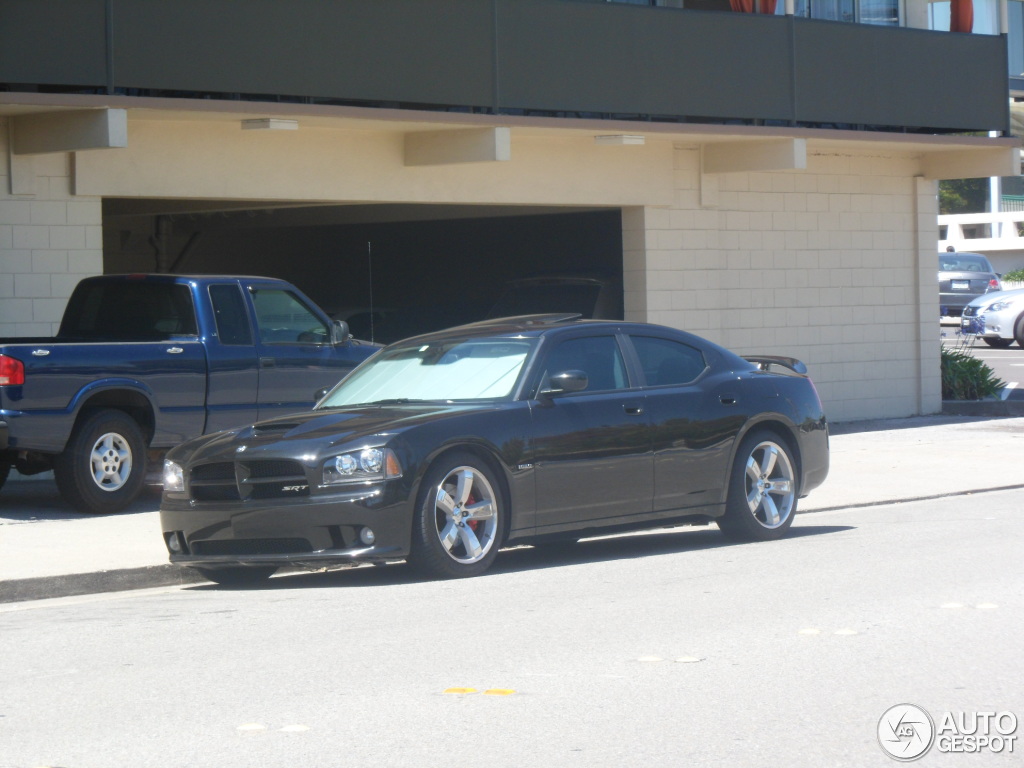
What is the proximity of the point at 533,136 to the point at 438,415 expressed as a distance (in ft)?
27.3

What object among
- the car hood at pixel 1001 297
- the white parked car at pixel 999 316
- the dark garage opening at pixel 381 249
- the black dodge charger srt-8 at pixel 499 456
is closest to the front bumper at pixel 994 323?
the white parked car at pixel 999 316

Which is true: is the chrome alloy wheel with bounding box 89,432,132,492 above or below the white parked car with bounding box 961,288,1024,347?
below

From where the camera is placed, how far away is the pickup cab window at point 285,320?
43.9 feet

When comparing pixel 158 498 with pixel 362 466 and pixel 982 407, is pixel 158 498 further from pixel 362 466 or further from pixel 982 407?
pixel 982 407

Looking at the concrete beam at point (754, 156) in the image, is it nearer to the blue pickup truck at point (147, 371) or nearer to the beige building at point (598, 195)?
the beige building at point (598, 195)

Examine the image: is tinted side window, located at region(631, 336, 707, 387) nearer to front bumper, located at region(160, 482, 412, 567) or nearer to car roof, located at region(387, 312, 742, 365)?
car roof, located at region(387, 312, 742, 365)

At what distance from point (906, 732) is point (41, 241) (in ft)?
35.0

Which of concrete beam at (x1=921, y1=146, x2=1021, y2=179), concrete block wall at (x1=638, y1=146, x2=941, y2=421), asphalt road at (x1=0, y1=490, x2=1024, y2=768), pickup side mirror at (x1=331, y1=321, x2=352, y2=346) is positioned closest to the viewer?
asphalt road at (x1=0, y1=490, x2=1024, y2=768)

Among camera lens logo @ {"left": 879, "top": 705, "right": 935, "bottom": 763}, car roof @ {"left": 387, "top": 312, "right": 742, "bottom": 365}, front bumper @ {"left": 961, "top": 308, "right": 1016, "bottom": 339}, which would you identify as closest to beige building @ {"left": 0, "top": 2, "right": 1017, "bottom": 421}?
car roof @ {"left": 387, "top": 312, "right": 742, "bottom": 365}

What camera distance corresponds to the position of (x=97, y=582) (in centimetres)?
957

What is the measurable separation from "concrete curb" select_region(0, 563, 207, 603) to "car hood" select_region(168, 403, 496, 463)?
80cm

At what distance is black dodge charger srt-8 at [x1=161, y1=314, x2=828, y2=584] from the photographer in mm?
8742

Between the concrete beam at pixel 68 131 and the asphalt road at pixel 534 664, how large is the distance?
5.22 meters

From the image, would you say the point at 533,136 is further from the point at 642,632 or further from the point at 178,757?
the point at 178,757
